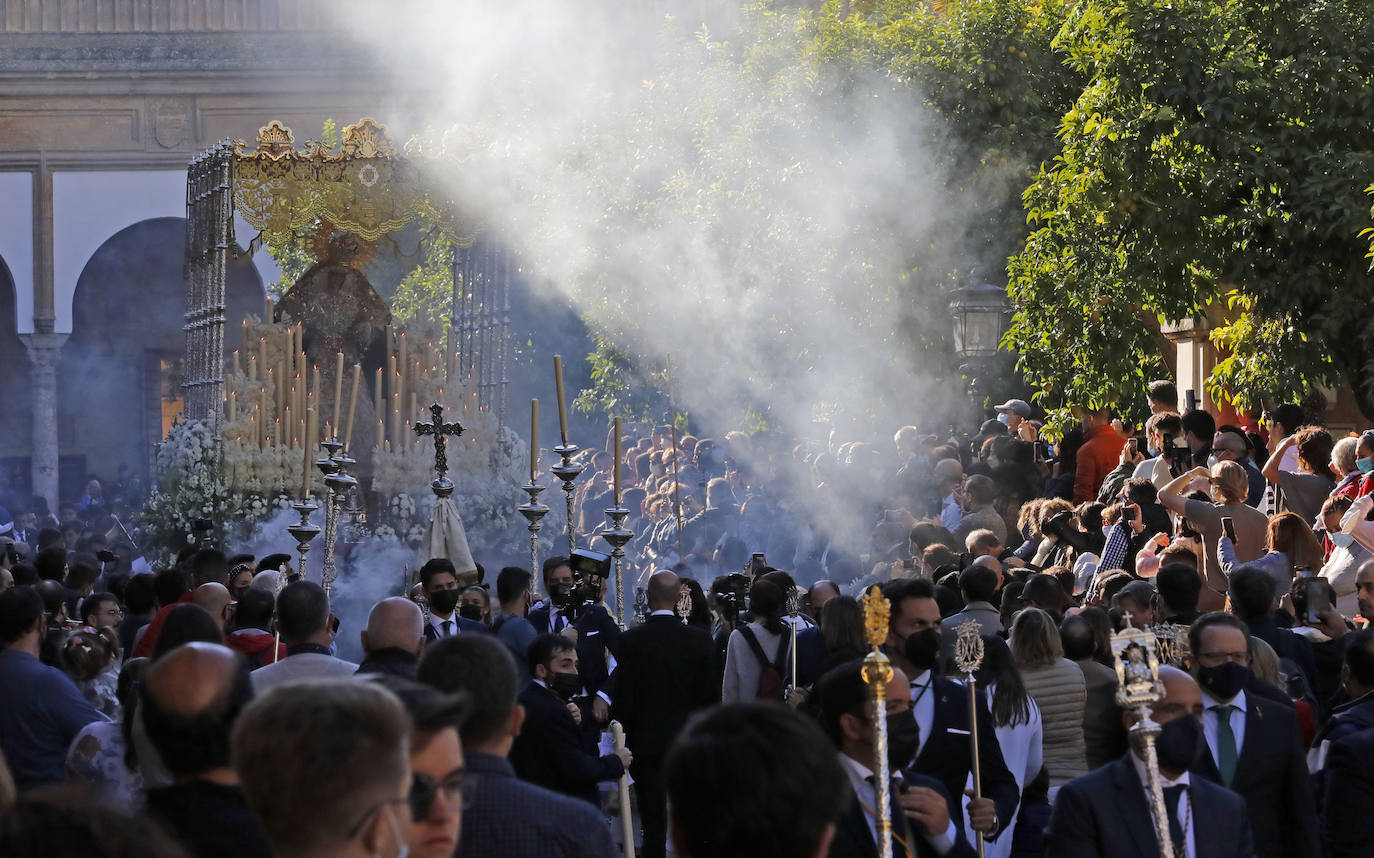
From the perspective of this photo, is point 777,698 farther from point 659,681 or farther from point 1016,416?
point 1016,416

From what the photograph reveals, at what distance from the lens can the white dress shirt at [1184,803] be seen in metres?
4.19

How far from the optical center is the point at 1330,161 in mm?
11438

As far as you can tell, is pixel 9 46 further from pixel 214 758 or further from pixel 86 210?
pixel 214 758

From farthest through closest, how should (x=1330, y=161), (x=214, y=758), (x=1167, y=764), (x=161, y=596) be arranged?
(x=1330, y=161), (x=161, y=596), (x=1167, y=764), (x=214, y=758)

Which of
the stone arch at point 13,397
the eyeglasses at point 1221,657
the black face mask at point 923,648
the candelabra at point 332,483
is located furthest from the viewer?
the stone arch at point 13,397

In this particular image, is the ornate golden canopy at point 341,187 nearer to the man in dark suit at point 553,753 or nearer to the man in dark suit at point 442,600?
the man in dark suit at point 442,600

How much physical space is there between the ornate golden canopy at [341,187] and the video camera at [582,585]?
9075 millimetres

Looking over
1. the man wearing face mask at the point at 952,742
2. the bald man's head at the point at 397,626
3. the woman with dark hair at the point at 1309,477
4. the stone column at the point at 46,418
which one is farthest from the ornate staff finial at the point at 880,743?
the stone column at the point at 46,418

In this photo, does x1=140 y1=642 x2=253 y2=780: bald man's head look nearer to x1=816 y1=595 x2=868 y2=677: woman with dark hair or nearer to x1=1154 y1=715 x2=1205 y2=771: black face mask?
x1=1154 y1=715 x2=1205 y2=771: black face mask

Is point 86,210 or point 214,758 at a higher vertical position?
point 86,210

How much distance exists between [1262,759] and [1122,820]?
101 cm

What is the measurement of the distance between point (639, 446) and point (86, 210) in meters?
13.8

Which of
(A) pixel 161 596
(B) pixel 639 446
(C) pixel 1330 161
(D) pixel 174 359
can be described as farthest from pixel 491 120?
(A) pixel 161 596

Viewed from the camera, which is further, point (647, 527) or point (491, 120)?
point (491, 120)
